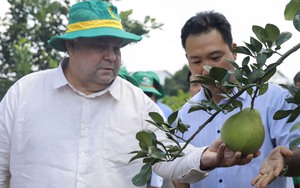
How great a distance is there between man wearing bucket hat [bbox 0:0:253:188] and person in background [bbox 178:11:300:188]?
0.61ft

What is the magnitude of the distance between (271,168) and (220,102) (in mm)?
722

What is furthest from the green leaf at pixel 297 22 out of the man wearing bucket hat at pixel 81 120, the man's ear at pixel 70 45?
the man's ear at pixel 70 45

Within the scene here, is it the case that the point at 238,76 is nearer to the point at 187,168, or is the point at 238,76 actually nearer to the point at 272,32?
the point at 272,32

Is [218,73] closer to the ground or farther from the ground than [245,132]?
farther from the ground

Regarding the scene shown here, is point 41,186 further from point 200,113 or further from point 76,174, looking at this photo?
point 200,113

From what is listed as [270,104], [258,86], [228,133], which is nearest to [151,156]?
[228,133]

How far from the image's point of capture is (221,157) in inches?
83.4

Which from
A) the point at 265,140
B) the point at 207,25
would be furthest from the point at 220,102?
the point at 207,25

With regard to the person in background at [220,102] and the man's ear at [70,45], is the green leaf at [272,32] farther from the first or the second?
the man's ear at [70,45]

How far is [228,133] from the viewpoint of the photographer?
1834 mm

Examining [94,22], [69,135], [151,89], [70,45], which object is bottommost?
[151,89]

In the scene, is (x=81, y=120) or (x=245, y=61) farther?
(x=81, y=120)

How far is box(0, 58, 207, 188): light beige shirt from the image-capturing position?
9.04 ft

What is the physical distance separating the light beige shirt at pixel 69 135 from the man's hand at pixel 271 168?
674mm
